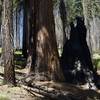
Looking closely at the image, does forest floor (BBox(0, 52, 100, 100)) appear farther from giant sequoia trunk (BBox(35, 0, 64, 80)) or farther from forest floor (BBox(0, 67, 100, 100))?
giant sequoia trunk (BBox(35, 0, 64, 80))

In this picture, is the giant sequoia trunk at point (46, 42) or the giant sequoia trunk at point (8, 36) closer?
the giant sequoia trunk at point (8, 36)

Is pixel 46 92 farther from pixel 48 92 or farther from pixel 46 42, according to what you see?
pixel 46 42

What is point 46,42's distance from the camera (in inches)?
533

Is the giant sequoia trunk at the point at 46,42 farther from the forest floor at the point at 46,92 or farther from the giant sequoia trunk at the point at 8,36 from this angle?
the giant sequoia trunk at the point at 8,36

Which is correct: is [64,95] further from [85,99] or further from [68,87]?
[68,87]

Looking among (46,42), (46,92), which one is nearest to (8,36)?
(46,92)

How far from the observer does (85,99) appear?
1141 cm

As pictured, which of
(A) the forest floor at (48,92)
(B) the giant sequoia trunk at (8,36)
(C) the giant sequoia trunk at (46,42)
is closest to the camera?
(A) the forest floor at (48,92)

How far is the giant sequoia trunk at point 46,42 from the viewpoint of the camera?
13508mm

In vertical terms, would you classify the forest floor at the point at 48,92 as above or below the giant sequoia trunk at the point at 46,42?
below

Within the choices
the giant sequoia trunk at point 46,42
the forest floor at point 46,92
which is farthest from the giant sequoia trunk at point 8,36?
the giant sequoia trunk at point 46,42

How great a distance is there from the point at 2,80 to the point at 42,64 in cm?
239

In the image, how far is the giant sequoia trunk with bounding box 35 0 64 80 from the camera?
1351 centimetres

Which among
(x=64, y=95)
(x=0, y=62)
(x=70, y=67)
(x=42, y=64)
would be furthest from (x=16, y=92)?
(x=0, y=62)
